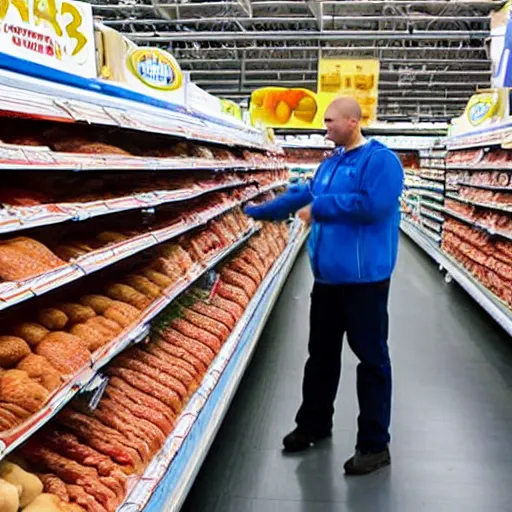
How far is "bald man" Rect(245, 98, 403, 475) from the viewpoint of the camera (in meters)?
2.75

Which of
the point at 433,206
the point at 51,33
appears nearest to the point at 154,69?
the point at 51,33

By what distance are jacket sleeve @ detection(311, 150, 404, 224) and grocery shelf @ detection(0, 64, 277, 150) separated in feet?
3.00

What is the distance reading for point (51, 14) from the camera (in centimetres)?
242

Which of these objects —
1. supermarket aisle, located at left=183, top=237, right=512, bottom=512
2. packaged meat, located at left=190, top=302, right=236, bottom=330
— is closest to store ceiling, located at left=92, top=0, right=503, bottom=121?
supermarket aisle, located at left=183, top=237, right=512, bottom=512

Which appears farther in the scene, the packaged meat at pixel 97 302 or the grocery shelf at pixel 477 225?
the grocery shelf at pixel 477 225

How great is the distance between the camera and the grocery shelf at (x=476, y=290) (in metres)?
5.08

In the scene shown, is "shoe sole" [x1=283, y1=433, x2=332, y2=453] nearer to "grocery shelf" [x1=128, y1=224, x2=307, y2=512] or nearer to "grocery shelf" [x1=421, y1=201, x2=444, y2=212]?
"grocery shelf" [x1=128, y1=224, x2=307, y2=512]

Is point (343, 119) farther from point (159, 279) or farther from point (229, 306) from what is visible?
point (229, 306)

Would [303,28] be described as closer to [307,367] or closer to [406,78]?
[406,78]

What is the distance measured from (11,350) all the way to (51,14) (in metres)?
1.41

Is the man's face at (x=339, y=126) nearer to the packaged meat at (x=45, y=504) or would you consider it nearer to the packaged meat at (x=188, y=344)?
the packaged meat at (x=188, y=344)

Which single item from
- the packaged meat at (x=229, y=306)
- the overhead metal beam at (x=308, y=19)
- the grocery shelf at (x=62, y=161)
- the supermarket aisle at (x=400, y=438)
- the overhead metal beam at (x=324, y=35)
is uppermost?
the overhead metal beam at (x=308, y=19)

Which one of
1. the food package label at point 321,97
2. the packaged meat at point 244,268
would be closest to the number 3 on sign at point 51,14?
the packaged meat at point 244,268

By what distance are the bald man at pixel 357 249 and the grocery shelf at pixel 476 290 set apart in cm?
221
